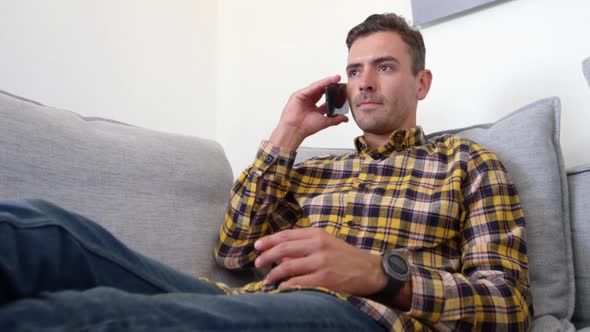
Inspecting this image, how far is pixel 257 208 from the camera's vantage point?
3.95ft

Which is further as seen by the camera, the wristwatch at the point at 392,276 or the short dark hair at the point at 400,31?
the short dark hair at the point at 400,31

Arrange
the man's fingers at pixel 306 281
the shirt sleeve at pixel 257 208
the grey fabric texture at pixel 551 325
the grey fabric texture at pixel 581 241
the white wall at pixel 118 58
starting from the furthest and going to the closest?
the white wall at pixel 118 58
the shirt sleeve at pixel 257 208
the grey fabric texture at pixel 581 241
the grey fabric texture at pixel 551 325
the man's fingers at pixel 306 281

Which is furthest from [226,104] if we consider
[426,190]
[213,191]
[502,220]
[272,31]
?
[502,220]

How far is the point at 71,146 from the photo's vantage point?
3.29 feet

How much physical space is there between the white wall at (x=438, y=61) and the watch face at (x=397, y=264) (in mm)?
773

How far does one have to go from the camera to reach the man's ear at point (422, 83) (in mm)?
1377

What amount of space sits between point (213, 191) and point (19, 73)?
0.80m

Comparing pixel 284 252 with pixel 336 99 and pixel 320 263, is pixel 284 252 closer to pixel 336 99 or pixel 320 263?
pixel 320 263

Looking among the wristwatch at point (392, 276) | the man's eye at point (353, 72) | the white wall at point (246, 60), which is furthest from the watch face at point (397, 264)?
the white wall at point (246, 60)

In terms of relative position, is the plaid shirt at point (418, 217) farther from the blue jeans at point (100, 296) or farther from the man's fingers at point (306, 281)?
the blue jeans at point (100, 296)

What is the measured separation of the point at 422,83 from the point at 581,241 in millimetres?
575

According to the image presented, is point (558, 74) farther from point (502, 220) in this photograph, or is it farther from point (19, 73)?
point (19, 73)

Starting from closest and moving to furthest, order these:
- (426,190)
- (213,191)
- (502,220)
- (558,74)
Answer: (502,220) → (426,190) → (213,191) → (558,74)

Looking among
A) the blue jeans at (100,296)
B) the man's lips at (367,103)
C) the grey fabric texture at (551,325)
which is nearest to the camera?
the blue jeans at (100,296)
